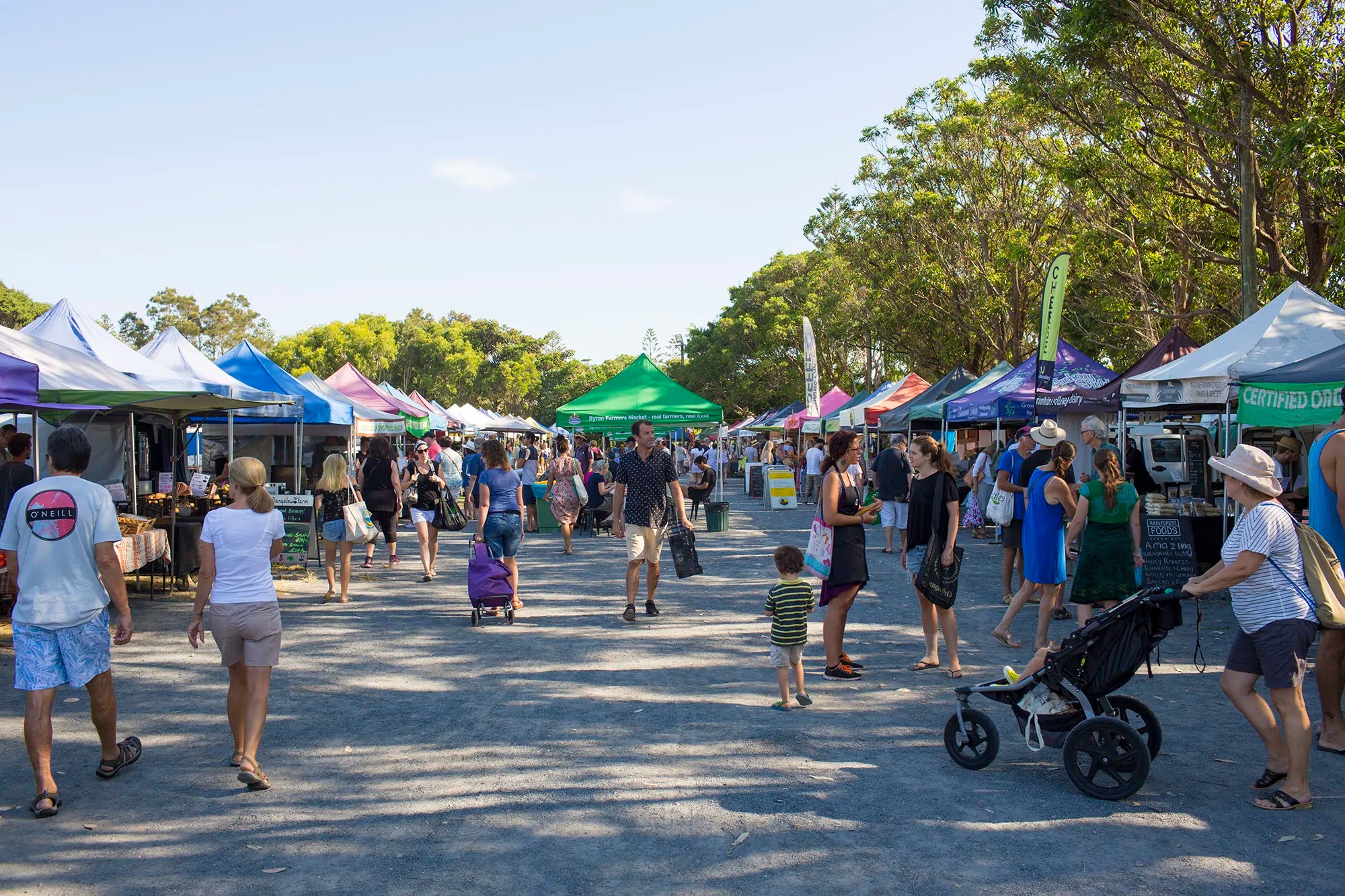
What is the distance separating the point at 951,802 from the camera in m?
4.84

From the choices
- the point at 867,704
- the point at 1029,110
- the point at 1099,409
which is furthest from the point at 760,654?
the point at 1029,110

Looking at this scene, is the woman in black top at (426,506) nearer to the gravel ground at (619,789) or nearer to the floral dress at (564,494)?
the floral dress at (564,494)

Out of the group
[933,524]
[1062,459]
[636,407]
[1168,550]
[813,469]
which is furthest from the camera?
[813,469]

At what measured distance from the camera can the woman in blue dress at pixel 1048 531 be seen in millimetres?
7914

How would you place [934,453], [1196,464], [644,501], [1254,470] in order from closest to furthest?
1. [1254,470]
2. [934,453]
3. [644,501]
4. [1196,464]

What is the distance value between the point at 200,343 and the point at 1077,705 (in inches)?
3085

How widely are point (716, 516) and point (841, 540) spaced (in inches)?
486

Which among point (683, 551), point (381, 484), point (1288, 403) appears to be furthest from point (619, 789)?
point (381, 484)

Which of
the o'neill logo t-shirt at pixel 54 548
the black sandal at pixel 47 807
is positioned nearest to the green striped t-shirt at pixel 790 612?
the o'neill logo t-shirt at pixel 54 548

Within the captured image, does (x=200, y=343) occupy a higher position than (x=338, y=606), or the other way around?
(x=200, y=343)

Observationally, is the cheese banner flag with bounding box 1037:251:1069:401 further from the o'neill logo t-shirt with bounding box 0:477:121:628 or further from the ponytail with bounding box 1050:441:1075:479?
the o'neill logo t-shirt with bounding box 0:477:121:628

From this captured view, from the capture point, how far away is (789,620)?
6426mm

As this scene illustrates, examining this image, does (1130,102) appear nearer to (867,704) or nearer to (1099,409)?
(1099,409)

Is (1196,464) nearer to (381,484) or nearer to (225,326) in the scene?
(381,484)
